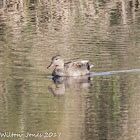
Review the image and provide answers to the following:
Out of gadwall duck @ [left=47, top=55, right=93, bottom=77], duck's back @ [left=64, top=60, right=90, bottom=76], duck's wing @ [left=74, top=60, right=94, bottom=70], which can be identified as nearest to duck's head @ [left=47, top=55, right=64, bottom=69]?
gadwall duck @ [left=47, top=55, right=93, bottom=77]

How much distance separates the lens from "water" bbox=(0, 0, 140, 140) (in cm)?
1058

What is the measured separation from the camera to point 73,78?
14.9 meters

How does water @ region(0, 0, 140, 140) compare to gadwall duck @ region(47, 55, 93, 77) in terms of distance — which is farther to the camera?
gadwall duck @ region(47, 55, 93, 77)

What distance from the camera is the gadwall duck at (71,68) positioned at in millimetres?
14945

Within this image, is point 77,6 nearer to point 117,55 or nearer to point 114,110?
point 117,55

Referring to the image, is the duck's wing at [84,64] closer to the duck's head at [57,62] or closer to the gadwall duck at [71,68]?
the gadwall duck at [71,68]

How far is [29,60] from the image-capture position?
16.1 m

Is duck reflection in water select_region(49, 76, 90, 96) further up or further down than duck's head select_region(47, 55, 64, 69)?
further down

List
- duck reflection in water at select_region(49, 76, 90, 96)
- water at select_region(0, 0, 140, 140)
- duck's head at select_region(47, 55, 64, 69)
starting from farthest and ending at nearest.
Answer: duck's head at select_region(47, 55, 64, 69)
duck reflection in water at select_region(49, 76, 90, 96)
water at select_region(0, 0, 140, 140)

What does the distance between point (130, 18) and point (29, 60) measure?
8491 mm

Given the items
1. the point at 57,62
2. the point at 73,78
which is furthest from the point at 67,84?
the point at 57,62

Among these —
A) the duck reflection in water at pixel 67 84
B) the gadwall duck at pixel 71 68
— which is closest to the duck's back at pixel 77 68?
the gadwall duck at pixel 71 68

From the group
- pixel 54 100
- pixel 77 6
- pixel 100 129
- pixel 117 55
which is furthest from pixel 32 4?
pixel 100 129

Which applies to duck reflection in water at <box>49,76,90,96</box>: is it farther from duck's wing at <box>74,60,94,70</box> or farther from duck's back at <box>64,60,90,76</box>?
duck's wing at <box>74,60,94,70</box>
